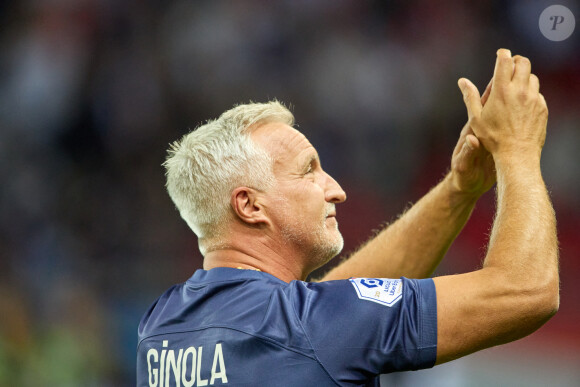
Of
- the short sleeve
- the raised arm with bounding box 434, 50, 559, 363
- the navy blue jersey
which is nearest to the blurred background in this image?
the raised arm with bounding box 434, 50, 559, 363

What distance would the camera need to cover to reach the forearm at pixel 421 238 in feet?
10.4

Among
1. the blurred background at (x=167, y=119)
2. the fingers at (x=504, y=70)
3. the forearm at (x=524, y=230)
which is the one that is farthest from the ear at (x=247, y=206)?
the blurred background at (x=167, y=119)

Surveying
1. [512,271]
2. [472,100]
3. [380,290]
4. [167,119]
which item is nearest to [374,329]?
[380,290]

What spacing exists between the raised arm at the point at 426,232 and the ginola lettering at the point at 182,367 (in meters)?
1.10

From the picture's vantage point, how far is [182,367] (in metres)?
2.44

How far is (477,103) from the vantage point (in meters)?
2.66

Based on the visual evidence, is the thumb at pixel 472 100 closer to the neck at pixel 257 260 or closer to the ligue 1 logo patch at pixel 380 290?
the ligue 1 logo patch at pixel 380 290

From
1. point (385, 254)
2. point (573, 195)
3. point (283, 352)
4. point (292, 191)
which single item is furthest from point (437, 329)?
point (573, 195)

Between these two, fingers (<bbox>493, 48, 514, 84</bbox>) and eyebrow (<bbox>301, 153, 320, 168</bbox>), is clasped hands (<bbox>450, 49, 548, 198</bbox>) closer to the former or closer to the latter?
fingers (<bbox>493, 48, 514, 84</bbox>)

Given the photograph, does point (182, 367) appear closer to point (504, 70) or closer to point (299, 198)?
point (299, 198)

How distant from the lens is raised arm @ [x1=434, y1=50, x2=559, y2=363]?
7.09ft

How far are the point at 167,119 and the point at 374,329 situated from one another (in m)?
5.87

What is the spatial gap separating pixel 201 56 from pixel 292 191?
17.8ft

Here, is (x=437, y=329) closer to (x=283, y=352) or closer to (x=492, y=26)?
(x=283, y=352)
